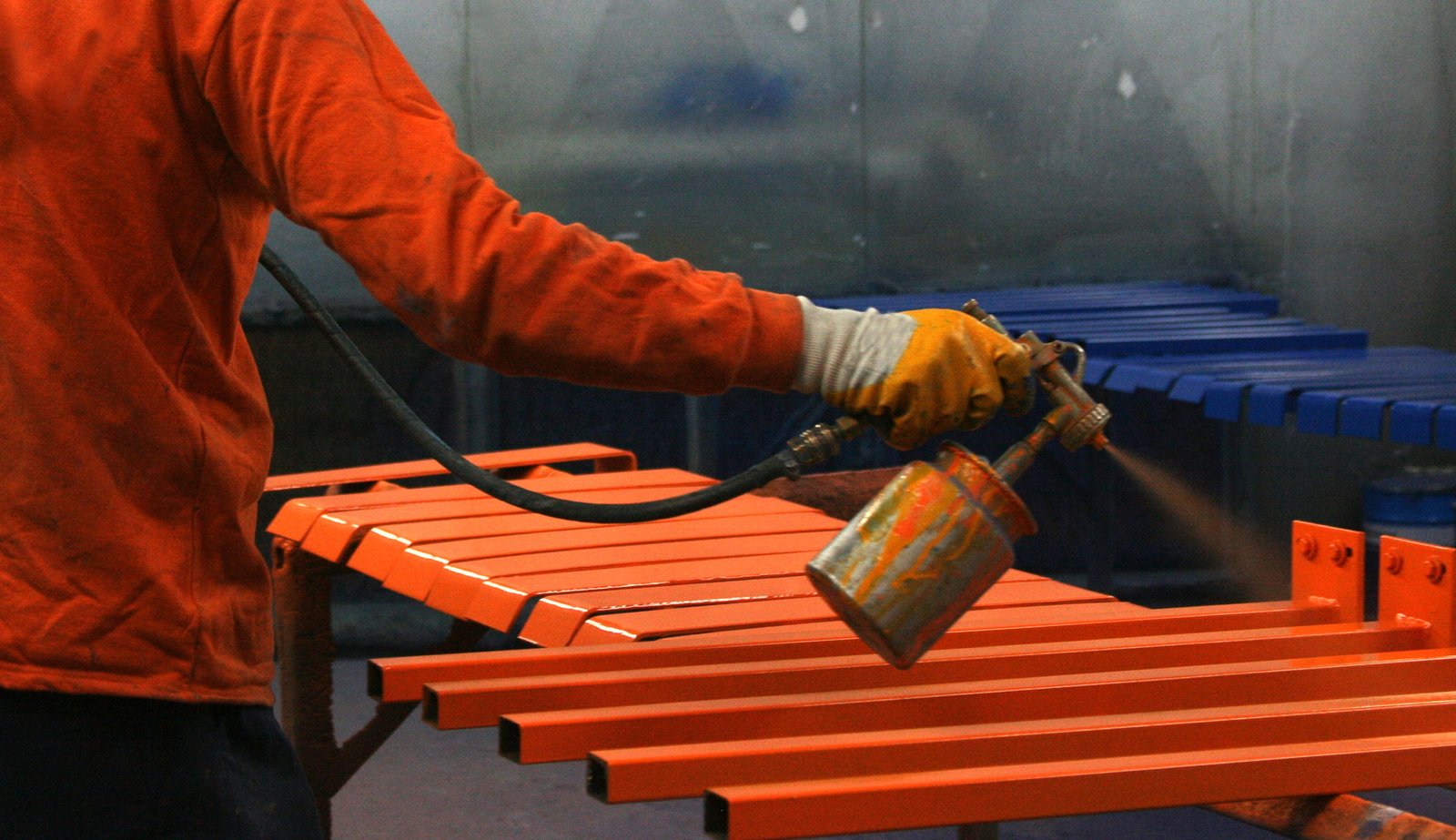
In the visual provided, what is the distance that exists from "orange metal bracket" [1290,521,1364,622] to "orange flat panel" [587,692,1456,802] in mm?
374

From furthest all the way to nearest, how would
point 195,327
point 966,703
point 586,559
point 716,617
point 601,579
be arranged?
1. point 586,559
2. point 601,579
3. point 716,617
4. point 966,703
5. point 195,327

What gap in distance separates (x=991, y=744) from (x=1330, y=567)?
0.75 meters

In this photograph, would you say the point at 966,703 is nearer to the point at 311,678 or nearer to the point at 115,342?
the point at 115,342

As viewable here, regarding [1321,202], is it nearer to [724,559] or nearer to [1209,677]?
[724,559]

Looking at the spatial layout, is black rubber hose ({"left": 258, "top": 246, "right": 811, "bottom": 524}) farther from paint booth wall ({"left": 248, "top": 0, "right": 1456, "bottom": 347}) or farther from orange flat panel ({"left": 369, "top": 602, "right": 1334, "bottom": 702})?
paint booth wall ({"left": 248, "top": 0, "right": 1456, "bottom": 347})

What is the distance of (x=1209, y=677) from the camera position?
1.54m

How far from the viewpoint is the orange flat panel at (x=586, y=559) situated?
7.14 ft

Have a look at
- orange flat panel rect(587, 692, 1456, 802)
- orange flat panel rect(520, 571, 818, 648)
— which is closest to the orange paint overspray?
orange flat panel rect(520, 571, 818, 648)

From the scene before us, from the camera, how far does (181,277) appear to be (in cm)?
132

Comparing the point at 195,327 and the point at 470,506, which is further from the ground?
the point at 195,327

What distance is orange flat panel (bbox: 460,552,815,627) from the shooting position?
2.06 metres

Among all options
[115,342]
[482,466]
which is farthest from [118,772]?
[482,466]

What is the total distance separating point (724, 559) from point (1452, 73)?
3656mm

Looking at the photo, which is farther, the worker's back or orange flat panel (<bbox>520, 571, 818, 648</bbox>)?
orange flat panel (<bbox>520, 571, 818, 648</bbox>)
